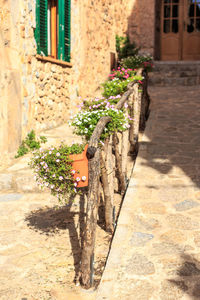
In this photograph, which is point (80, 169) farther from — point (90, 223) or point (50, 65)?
point (50, 65)

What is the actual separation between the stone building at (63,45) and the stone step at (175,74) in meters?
1.09

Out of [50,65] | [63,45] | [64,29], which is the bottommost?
[50,65]

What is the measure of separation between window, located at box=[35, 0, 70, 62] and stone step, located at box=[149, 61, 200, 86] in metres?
4.59

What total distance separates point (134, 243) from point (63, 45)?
5.53 metres

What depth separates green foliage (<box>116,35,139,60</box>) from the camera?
12203mm

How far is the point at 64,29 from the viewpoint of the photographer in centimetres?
777

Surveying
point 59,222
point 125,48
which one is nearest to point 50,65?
point 59,222

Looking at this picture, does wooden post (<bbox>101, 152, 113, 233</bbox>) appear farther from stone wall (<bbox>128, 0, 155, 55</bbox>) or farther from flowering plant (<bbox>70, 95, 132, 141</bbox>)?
stone wall (<bbox>128, 0, 155, 55</bbox>)

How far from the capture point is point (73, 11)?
27.2ft

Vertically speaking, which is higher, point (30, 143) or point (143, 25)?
point (143, 25)

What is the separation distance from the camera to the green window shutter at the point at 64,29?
297 inches

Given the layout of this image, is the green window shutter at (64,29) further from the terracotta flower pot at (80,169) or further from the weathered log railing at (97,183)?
the terracotta flower pot at (80,169)

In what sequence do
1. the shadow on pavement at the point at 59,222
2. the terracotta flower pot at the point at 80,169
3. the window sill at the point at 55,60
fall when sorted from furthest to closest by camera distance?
the window sill at the point at 55,60 → the shadow on pavement at the point at 59,222 → the terracotta flower pot at the point at 80,169

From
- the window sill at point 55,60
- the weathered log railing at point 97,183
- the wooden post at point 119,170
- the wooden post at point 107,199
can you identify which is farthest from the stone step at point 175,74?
the wooden post at point 107,199
